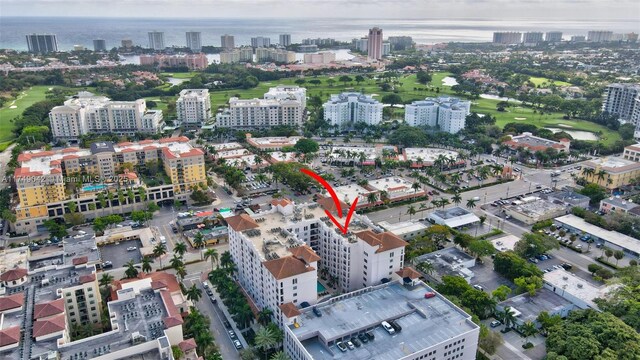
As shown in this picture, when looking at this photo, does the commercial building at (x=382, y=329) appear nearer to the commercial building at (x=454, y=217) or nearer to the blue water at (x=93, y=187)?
the commercial building at (x=454, y=217)

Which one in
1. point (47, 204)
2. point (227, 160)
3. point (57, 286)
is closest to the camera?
point (57, 286)

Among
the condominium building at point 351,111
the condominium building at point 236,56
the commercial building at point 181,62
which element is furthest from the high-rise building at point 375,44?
the condominium building at point 351,111

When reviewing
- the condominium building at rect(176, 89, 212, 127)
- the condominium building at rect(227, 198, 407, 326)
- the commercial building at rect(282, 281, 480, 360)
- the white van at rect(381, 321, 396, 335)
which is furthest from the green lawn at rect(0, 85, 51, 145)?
the white van at rect(381, 321, 396, 335)

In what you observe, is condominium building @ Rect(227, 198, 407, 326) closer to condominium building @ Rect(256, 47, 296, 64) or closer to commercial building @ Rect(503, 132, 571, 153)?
commercial building @ Rect(503, 132, 571, 153)

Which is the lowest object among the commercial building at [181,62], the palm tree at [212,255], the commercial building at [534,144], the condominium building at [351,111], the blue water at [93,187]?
the palm tree at [212,255]

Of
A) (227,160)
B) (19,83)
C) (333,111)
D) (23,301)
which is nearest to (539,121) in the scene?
(333,111)

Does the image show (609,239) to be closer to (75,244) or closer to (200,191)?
(200,191)
